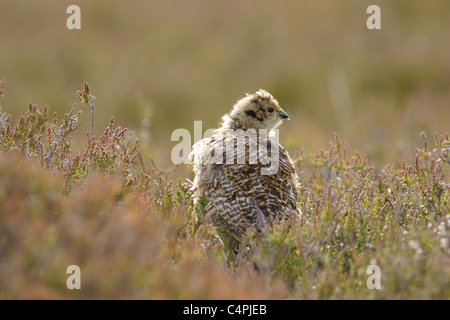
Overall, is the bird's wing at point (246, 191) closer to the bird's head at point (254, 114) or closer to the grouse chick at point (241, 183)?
the grouse chick at point (241, 183)

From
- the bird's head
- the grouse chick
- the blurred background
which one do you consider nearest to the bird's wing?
the grouse chick

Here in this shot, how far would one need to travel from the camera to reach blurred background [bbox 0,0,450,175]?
1486 cm

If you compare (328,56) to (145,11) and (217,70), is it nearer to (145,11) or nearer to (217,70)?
(217,70)

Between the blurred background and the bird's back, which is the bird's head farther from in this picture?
the blurred background

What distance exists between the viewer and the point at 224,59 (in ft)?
56.9

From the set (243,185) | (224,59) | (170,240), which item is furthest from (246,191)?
(224,59)

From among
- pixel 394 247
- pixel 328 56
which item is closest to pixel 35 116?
pixel 394 247

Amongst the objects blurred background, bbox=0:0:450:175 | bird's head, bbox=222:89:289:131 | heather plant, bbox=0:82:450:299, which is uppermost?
blurred background, bbox=0:0:450:175

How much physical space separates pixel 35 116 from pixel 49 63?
508 inches

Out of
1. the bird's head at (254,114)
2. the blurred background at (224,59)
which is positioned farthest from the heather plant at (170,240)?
the blurred background at (224,59)

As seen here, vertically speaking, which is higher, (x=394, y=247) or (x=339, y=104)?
(x=339, y=104)

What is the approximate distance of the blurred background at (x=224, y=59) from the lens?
48.8 ft

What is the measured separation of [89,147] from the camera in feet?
15.2
